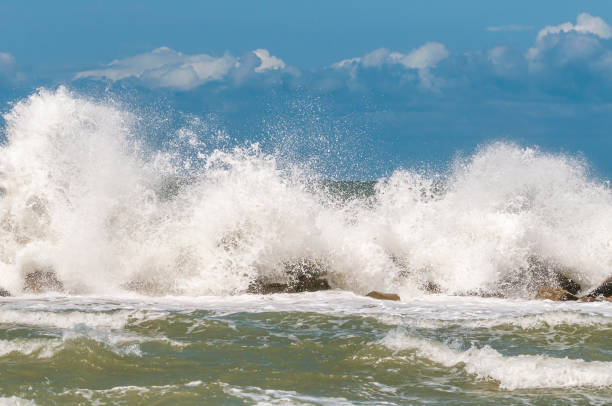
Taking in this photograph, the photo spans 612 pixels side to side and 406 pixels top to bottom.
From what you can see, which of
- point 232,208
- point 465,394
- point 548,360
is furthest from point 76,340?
point 232,208

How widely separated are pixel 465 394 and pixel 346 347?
2.20 m

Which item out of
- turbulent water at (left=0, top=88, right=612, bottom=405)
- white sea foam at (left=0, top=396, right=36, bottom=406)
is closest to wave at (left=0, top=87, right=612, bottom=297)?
turbulent water at (left=0, top=88, right=612, bottom=405)

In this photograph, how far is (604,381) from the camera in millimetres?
7398

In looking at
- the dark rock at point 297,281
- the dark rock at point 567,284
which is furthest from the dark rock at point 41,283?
the dark rock at point 567,284

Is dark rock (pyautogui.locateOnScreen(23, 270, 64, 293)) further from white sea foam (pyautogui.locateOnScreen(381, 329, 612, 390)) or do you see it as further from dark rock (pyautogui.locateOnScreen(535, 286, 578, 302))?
dark rock (pyautogui.locateOnScreen(535, 286, 578, 302))

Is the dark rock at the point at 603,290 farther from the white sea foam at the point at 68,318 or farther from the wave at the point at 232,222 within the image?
the white sea foam at the point at 68,318

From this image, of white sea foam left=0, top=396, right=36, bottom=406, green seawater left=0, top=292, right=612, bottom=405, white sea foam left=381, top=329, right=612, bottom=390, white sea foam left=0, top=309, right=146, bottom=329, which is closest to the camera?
white sea foam left=0, top=396, right=36, bottom=406

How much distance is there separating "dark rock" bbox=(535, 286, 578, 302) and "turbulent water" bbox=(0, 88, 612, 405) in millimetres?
302

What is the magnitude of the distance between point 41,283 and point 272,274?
13.7 feet

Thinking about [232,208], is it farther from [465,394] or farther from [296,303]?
[465,394]

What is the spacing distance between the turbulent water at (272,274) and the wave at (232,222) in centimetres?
4

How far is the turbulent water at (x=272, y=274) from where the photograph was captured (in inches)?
297

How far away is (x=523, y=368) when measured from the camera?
7.73 m

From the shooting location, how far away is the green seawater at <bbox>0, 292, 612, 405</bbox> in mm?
6988
